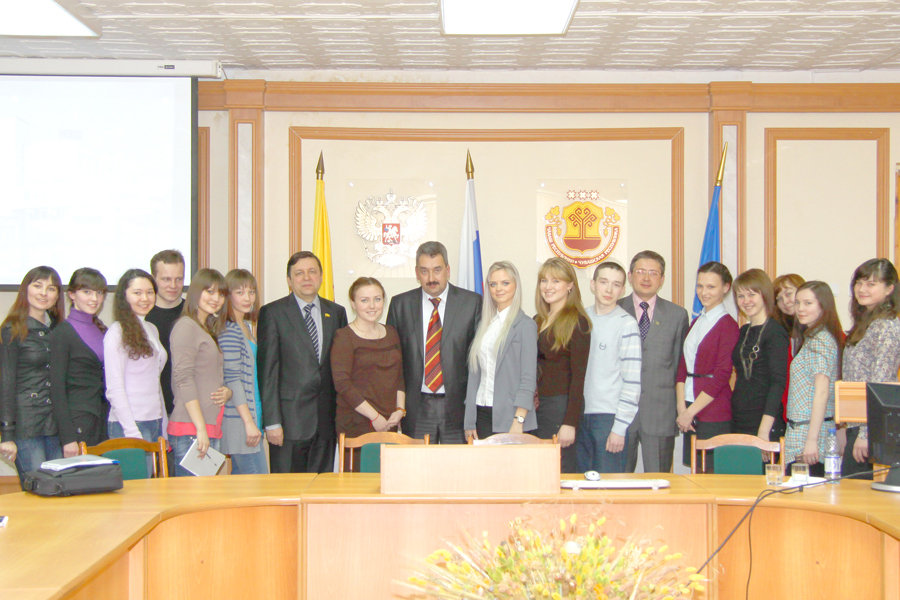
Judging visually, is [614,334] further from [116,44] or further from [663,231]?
[116,44]

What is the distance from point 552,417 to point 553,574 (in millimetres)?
2472

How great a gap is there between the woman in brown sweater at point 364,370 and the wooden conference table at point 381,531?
110 cm

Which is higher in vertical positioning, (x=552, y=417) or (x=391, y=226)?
(x=391, y=226)

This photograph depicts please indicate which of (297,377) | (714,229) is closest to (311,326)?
(297,377)

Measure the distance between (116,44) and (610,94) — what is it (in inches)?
134

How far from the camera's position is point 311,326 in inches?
149

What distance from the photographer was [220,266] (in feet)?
16.8

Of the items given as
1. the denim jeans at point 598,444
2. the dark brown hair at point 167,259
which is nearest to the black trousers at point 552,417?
the denim jeans at point 598,444

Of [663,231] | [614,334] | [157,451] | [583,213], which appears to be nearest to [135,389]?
[157,451]

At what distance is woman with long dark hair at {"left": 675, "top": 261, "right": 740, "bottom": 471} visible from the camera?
3734mm

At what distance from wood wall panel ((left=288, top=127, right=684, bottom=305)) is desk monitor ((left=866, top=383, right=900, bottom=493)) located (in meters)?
2.62

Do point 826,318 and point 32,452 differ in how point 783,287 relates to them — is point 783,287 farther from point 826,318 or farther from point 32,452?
point 32,452

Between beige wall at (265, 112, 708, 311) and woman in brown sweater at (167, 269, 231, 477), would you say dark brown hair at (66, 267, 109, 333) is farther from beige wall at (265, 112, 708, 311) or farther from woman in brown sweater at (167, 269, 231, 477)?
beige wall at (265, 112, 708, 311)

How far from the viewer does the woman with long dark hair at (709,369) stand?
373 centimetres
